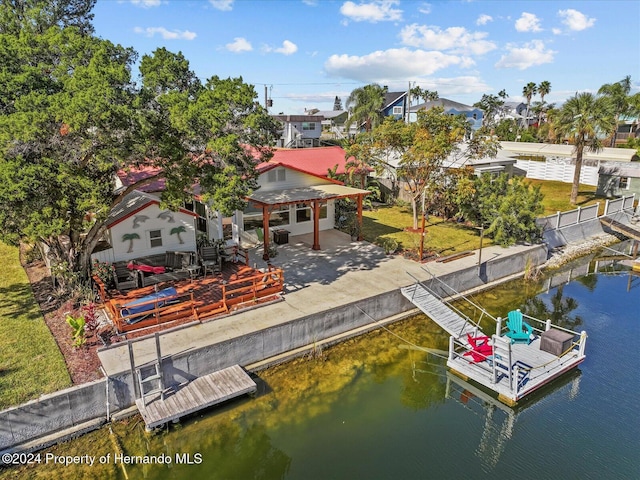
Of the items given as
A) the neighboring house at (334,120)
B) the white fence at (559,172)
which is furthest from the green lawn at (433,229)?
the neighboring house at (334,120)

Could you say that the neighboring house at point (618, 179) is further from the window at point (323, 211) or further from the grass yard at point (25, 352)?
the grass yard at point (25, 352)

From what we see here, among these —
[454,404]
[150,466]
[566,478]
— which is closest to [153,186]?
[150,466]

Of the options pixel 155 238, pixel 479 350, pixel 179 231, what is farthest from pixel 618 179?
pixel 155 238

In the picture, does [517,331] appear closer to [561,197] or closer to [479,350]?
[479,350]

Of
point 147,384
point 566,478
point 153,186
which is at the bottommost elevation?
point 566,478

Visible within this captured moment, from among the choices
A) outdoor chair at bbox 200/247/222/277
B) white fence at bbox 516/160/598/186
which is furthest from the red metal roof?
white fence at bbox 516/160/598/186

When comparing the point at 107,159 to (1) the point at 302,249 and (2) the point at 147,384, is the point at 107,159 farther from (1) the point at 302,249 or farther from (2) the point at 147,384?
(1) the point at 302,249

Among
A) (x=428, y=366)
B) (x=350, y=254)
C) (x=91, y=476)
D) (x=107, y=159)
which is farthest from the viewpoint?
(x=350, y=254)
